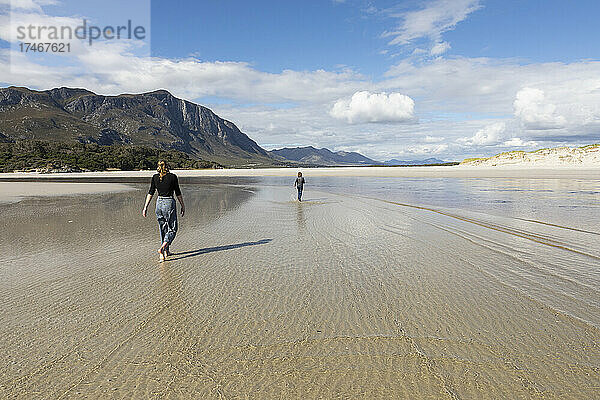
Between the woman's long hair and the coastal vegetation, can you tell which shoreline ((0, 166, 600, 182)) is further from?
the woman's long hair

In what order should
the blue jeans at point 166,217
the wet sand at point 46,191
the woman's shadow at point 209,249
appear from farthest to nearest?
1. the wet sand at point 46,191
2. the woman's shadow at point 209,249
3. the blue jeans at point 166,217

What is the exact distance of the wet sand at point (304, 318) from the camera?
12.5ft

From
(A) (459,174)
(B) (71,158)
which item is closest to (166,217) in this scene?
(A) (459,174)

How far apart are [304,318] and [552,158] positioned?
8042cm

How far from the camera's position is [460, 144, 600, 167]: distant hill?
64000 millimetres

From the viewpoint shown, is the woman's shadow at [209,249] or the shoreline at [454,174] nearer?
the woman's shadow at [209,249]

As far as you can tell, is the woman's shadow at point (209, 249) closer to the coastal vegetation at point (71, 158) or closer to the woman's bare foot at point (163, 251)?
the woman's bare foot at point (163, 251)

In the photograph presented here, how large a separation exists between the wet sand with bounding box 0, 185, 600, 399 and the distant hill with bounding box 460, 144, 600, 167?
6733 cm

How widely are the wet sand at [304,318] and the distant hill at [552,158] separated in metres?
67.3

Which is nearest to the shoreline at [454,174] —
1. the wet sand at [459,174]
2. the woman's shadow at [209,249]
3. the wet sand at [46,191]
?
the wet sand at [459,174]

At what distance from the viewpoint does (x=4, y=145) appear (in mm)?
105188

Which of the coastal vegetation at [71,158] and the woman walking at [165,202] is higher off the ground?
the coastal vegetation at [71,158]

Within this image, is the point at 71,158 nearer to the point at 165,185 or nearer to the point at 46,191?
the point at 46,191

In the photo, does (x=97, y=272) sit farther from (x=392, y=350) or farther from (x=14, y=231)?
(x=14, y=231)
